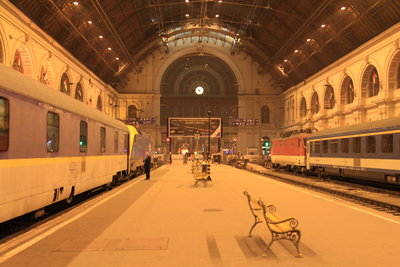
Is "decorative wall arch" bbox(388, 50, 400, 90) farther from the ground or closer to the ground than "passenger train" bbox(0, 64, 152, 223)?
farther from the ground

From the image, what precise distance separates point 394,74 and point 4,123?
37.4m

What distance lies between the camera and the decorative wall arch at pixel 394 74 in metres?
37.8

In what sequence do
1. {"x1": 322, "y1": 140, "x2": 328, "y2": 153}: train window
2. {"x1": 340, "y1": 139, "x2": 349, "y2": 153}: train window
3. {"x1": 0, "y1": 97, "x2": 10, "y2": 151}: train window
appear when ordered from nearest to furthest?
{"x1": 0, "y1": 97, "x2": 10, "y2": 151}: train window < {"x1": 340, "y1": 139, "x2": 349, "y2": 153}: train window < {"x1": 322, "y1": 140, "x2": 328, "y2": 153}: train window

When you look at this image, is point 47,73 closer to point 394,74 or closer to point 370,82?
point 394,74

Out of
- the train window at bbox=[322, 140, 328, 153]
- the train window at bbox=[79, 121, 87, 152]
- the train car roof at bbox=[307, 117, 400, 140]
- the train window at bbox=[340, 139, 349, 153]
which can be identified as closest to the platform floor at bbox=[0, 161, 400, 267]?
the train window at bbox=[79, 121, 87, 152]

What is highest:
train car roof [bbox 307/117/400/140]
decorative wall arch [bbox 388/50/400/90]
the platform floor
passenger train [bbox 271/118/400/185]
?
decorative wall arch [bbox 388/50/400/90]

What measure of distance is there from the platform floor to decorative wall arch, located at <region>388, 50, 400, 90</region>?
28.7 meters

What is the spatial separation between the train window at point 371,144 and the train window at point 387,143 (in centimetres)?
82

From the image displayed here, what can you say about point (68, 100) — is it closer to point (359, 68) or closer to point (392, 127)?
point (392, 127)

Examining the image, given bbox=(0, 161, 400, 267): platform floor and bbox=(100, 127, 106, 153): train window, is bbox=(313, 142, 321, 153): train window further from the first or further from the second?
bbox=(100, 127, 106, 153): train window

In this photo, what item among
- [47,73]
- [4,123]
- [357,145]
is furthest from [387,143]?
[47,73]

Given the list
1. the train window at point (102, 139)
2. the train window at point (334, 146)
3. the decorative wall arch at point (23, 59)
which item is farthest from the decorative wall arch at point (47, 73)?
the train window at point (334, 146)

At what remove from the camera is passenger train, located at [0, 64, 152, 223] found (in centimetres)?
768

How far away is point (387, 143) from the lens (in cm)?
1867
